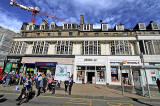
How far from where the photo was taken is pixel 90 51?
1817 cm

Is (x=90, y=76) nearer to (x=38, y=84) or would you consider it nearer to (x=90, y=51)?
(x=90, y=51)

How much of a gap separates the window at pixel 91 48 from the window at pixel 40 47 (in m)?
8.98

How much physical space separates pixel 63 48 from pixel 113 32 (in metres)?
12.8

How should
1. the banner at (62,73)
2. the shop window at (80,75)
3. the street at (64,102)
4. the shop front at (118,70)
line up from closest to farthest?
the street at (64,102), the banner at (62,73), the shop front at (118,70), the shop window at (80,75)

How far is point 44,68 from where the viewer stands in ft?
59.0

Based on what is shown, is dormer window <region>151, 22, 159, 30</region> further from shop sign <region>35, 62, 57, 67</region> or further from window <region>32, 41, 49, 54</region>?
window <region>32, 41, 49, 54</region>

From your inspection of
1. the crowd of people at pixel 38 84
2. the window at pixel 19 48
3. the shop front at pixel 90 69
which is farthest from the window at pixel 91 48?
the window at pixel 19 48

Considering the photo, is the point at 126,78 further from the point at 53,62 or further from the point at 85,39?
the point at 53,62

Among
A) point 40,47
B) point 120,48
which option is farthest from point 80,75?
point 40,47

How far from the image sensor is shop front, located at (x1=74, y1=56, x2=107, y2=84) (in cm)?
1638

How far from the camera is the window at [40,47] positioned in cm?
1902

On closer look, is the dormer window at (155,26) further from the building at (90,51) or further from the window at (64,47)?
the window at (64,47)

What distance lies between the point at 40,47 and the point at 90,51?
1189 cm

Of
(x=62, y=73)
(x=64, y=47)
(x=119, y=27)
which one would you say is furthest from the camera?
(x=119, y=27)
